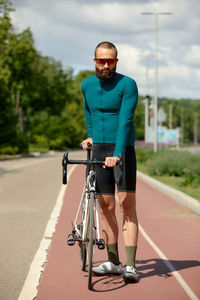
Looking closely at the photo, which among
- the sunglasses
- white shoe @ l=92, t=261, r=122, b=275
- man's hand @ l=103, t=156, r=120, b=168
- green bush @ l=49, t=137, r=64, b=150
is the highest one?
the sunglasses

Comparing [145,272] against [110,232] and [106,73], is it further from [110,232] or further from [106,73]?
[106,73]

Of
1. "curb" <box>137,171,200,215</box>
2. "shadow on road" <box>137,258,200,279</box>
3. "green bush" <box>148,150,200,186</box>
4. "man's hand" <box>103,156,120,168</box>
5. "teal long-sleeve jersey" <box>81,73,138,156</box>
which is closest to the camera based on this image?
"man's hand" <box>103,156,120,168</box>

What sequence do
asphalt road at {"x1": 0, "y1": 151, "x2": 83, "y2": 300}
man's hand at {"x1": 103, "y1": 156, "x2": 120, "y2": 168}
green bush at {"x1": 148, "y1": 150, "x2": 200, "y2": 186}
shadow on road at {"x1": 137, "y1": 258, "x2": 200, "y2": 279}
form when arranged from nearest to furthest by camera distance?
man's hand at {"x1": 103, "y1": 156, "x2": 120, "y2": 168} < asphalt road at {"x1": 0, "y1": 151, "x2": 83, "y2": 300} < shadow on road at {"x1": 137, "y1": 258, "x2": 200, "y2": 279} < green bush at {"x1": 148, "y1": 150, "x2": 200, "y2": 186}

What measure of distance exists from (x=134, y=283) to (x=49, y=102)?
69.9 metres

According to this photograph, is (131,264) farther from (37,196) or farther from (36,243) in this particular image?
(37,196)

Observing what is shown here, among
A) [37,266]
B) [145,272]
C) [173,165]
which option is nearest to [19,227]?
[37,266]

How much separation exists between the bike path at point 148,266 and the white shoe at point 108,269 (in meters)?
0.06

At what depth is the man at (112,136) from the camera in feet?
15.7

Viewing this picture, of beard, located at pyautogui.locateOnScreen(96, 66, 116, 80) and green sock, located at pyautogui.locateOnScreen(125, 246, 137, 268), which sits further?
green sock, located at pyautogui.locateOnScreen(125, 246, 137, 268)

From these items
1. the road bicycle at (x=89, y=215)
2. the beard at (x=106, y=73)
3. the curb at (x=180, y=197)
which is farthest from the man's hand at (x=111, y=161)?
the curb at (x=180, y=197)

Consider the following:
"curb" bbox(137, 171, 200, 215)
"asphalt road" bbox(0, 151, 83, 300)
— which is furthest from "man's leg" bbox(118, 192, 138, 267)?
"curb" bbox(137, 171, 200, 215)

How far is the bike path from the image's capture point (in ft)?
15.3

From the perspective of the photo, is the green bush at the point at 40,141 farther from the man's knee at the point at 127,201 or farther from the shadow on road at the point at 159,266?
the man's knee at the point at 127,201

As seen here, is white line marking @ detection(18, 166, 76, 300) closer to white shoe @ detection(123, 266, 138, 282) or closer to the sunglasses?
white shoe @ detection(123, 266, 138, 282)
